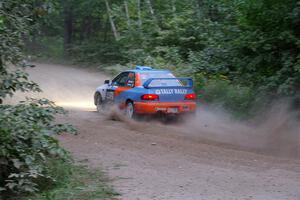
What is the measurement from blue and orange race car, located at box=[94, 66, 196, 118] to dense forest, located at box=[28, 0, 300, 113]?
173 cm

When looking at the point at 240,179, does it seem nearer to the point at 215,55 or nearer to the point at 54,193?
the point at 54,193

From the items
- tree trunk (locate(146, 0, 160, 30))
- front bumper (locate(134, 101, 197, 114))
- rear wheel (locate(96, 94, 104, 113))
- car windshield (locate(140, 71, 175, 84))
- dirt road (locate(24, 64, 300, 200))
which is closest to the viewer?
dirt road (locate(24, 64, 300, 200))

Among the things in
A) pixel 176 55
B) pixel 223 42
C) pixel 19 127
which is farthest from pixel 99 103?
pixel 19 127

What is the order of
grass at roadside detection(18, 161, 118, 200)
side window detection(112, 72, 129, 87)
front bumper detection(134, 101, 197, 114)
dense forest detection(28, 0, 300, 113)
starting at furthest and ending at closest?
side window detection(112, 72, 129, 87) < front bumper detection(134, 101, 197, 114) < dense forest detection(28, 0, 300, 113) < grass at roadside detection(18, 161, 118, 200)

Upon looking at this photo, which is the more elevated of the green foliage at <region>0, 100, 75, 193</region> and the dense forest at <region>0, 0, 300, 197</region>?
the dense forest at <region>0, 0, 300, 197</region>

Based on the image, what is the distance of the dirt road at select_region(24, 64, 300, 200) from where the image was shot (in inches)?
311

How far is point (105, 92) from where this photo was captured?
17391 millimetres

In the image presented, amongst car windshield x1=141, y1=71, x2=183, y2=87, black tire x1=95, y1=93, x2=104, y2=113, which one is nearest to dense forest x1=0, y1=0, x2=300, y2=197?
car windshield x1=141, y1=71, x2=183, y2=87

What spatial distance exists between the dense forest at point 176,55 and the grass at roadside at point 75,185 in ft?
0.70

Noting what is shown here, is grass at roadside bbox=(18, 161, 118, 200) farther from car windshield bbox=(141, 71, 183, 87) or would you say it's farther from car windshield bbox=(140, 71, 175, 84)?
car windshield bbox=(140, 71, 175, 84)

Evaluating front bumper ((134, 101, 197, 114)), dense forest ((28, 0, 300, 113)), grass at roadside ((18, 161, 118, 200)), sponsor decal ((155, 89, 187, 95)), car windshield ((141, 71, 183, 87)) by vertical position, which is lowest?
grass at roadside ((18, 161, 118, 200))

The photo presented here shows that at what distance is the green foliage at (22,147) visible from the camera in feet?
24.0

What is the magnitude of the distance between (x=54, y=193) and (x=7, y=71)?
2.12m

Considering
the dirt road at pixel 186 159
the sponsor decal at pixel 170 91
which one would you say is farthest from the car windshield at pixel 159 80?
the dirt road at pixel 186 159
